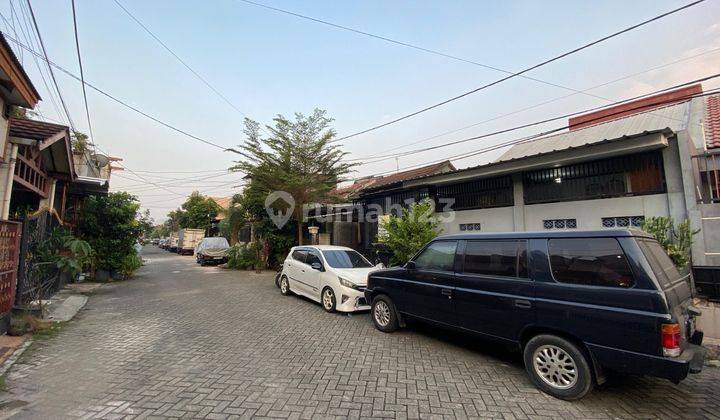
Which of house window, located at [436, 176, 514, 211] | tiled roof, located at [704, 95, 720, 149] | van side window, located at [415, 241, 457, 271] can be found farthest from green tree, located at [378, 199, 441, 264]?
tiled roof, located at [704, 95, 720, 149]

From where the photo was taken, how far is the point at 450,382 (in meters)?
3.84

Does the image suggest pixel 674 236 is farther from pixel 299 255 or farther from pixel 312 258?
pixel 299 255

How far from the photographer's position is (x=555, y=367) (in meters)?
3.55

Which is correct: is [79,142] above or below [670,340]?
above

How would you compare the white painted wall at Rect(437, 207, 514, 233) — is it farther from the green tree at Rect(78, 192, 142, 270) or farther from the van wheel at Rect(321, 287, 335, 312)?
the green tree at Rect(78, 192, 142, 270)

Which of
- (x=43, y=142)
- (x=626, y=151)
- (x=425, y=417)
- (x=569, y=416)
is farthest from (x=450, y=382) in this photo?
(x=43, y=142)

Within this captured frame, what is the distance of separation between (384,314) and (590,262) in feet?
11.3

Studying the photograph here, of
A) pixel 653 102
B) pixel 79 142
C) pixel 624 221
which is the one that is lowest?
pixel 624 221

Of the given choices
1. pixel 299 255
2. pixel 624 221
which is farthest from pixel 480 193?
pixel 299 255

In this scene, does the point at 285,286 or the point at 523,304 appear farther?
the point at 285,286

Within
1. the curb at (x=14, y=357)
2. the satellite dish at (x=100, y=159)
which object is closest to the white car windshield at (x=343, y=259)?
the curb at (x=14, y=357)

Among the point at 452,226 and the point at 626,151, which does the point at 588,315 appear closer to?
the point at 626,151

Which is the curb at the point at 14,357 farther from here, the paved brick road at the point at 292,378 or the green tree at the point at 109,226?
the green tree at the point at 109,226

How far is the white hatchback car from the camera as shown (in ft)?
23.4
